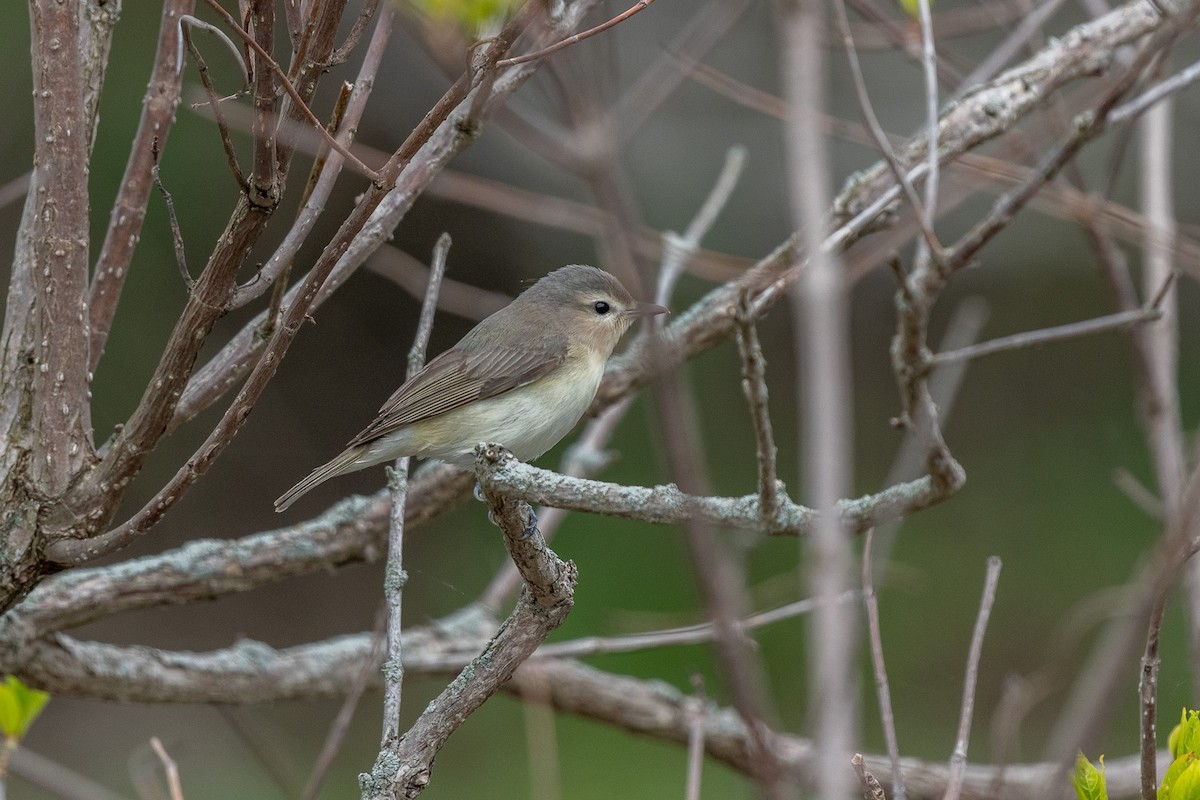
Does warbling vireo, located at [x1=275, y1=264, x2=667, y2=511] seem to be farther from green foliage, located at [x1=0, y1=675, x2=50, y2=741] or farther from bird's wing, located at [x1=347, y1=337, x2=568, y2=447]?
green foliage, located at [x1=0, y1=675, x2=50, y2=741]

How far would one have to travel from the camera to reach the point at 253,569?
119 inches

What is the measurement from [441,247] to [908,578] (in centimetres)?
300

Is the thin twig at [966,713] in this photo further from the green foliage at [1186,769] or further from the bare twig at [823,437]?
the bare twig at [823,437]

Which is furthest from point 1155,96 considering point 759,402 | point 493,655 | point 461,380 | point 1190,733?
point 461,380

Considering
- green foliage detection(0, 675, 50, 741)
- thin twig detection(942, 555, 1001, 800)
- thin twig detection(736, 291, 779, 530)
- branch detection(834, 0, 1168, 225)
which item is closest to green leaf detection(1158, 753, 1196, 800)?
thin twig detection(942, 555, 1001, 800)

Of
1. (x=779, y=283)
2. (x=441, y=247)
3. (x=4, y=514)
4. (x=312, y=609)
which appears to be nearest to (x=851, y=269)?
(x=779, y=283)

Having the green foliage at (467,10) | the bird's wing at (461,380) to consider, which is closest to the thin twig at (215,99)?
the green foliage at (467,10)

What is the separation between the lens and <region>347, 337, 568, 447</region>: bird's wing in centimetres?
338

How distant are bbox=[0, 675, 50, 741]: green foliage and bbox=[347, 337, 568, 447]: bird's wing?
116 cm

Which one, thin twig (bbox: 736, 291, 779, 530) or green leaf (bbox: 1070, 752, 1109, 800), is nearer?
green leaf (bbox: 1070, 752, 1109, 800)

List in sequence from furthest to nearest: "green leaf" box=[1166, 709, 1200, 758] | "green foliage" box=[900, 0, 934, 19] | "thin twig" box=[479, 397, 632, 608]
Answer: "thin twig" box=[479, 397, 632, 608] < "green foliage" box=[900, 0, 934, 19] < "green leaf" box=[1166, 709, 1200, 758]

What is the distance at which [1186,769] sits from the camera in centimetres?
161

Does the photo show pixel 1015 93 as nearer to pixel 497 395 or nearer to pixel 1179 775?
pixel 497 395

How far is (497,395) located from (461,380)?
5.2 inches
